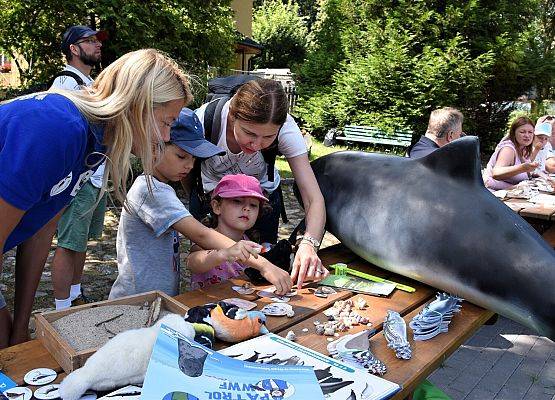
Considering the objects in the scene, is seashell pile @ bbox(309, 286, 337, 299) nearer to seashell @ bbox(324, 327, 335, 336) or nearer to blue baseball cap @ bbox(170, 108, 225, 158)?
seashell @ bbox(324, 327, 335, 336)

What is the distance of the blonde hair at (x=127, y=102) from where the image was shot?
151 centimetres

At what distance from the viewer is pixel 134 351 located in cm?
128

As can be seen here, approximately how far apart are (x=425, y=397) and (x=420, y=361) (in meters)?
0.76

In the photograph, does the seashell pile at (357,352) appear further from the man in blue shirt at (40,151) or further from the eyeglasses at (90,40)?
the eyeglasses at (90,40)

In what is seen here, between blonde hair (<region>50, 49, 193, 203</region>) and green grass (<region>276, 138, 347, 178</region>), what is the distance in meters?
6.62

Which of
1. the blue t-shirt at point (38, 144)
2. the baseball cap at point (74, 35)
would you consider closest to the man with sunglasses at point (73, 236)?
the baseball cap at point (74, 35)

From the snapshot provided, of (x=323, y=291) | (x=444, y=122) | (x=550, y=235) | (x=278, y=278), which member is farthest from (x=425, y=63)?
(x=278, y=278)

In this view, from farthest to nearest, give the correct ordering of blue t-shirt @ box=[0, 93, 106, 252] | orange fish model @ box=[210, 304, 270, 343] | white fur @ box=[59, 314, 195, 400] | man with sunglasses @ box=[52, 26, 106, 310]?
man with sunglasses @ box=[52, 26, 106, 310] < orange fish model @ box=[210, 304, 270, 343] < blue t-shirt @ box=[0, 93, 106, 252] < white fur @ box=[59, 314, 195, 400]

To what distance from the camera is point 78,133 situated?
1.41 metres

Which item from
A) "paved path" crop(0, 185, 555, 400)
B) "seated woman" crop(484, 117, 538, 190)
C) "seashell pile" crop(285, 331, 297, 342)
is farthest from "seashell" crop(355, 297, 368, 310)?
"seated woman" crop(484, 117, 538, 190)

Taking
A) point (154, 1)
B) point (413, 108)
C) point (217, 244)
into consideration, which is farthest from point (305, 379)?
point (413, 108)

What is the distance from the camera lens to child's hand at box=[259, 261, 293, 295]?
1.98m

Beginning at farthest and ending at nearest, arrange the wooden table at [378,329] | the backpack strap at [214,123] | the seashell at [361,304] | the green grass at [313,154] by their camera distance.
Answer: the green grass at [313,154] < the backpack strap at [214,123] < the seashell at [361,304] < the wooden table at [378,329]

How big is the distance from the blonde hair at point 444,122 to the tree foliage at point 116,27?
11.8ft
